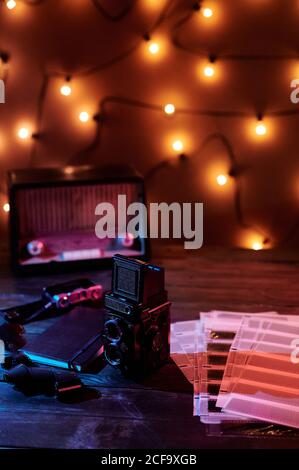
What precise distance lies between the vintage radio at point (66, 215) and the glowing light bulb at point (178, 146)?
0.28 metres

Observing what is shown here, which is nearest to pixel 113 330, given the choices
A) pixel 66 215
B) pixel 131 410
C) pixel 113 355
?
pixel 113 355

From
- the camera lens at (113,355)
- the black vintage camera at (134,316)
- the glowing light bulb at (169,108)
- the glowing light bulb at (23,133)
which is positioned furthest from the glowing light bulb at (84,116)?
the camera lens at (113,355)

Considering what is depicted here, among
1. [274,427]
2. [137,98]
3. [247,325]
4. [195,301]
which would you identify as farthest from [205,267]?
[274,427]

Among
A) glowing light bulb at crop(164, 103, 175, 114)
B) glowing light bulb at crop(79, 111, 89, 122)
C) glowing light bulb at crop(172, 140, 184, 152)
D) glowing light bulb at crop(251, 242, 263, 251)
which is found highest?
glowing light bulb at crop(164, 103, 175, 114)

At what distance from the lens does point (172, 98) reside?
2.91 metres

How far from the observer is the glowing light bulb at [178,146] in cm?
296

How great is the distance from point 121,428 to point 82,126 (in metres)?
1.78

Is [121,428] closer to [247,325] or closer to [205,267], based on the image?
[247,325]

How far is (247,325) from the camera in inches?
83.1

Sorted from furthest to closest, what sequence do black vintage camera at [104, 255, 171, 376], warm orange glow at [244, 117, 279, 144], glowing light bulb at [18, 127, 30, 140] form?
glowing light bulb at [18, 127, 30, 140] → warm orange glow at [244, 117, 279, 144] → black vintage camera at [104, 255, 171, 376]

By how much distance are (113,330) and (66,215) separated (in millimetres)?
1107

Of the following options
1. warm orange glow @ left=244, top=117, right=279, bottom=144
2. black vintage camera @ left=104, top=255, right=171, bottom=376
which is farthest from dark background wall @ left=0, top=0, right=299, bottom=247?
black vintage camera @ left=104, top=255, right=171, bottom=376

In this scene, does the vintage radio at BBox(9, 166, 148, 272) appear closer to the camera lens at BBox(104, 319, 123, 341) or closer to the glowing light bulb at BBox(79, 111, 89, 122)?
the glowing light bulb at BBox(79, 111, 89, 122)

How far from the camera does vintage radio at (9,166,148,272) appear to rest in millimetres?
2639
